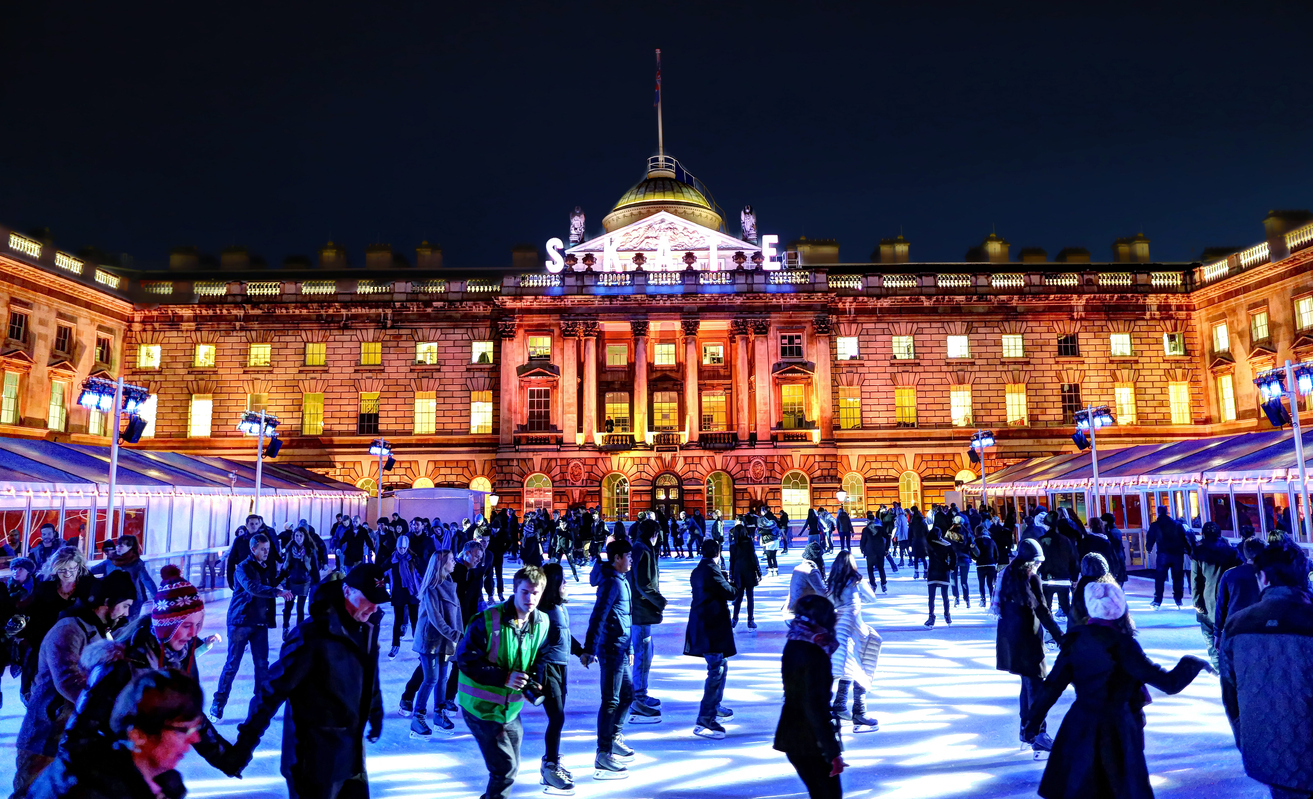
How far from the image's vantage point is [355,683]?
16.5 ft

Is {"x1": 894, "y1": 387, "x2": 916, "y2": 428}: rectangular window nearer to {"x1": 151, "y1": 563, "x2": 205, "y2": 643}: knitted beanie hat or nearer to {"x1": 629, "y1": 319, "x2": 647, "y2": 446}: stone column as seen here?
{"x1": 629, "y1": 319, "x2": 647, "y2": 446}: stone column

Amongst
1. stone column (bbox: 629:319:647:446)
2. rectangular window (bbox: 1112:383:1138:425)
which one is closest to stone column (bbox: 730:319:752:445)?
stone column (bbox: 629:319:647:446)

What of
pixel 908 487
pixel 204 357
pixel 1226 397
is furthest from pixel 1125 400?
pixel 204 357

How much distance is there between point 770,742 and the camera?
26.8ft

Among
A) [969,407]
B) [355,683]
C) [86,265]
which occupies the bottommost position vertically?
[355,683]

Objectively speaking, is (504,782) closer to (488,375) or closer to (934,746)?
(934,746)

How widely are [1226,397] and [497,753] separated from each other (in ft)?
173

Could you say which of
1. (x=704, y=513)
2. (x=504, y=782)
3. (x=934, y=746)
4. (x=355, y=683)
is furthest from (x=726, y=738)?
(x=704, y=513)

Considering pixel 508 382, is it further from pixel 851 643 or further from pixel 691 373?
pixel 851 643

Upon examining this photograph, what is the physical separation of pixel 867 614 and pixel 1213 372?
4158 cm

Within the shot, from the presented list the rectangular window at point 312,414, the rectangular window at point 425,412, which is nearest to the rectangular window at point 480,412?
the rectangular window at point 425,412

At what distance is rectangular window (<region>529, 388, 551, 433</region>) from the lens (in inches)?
1934

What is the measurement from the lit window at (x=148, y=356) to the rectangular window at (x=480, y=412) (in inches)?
726

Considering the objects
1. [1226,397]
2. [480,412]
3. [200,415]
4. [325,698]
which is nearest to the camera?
[325,698]
